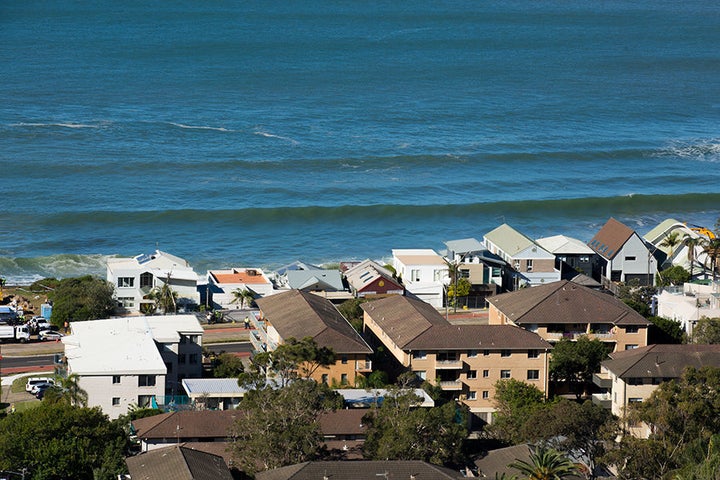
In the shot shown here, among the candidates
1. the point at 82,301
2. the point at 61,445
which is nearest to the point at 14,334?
the point at 82,301

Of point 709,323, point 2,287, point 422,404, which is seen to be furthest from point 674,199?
point 422,404

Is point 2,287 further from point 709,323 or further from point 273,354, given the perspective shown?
point 709,323

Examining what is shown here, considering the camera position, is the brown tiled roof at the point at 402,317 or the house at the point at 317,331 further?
the brown tiled roof at the point at 402,317

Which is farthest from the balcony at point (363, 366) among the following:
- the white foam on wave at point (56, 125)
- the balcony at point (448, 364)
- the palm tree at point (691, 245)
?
the white foam on wave at point (56, 125)

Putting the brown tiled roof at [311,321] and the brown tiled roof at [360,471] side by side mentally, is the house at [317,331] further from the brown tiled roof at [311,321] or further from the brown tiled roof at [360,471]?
the brown tiled roof at [360,471]

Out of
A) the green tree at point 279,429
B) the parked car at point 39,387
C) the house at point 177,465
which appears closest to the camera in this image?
the house at point 177,465

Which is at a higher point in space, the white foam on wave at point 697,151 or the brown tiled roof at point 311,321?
the white foam on wave at point 697,151

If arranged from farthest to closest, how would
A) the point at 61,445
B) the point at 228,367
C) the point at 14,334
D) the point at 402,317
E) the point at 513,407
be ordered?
the point at 14,334 < the point at 402,317 < the point at 228,367 < the point at 513,407 < the point at 61,445

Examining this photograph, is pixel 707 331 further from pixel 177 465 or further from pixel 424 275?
pixel 177 465
